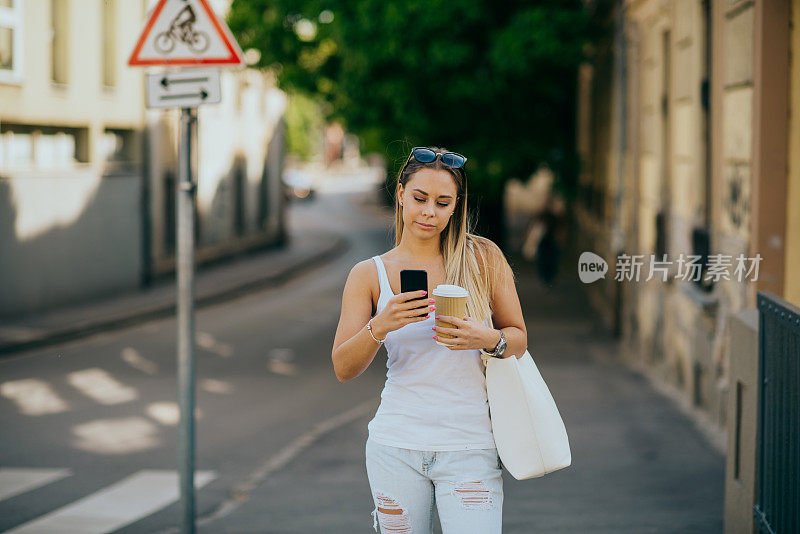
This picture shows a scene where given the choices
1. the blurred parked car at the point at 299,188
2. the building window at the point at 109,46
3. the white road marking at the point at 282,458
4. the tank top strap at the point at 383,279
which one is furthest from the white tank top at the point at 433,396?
the blurred parked car at the point at 299,188

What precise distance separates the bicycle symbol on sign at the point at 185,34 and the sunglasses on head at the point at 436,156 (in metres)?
2.34

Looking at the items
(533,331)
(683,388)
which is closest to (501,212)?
(533,331)

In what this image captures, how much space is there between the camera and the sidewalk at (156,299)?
15.6 metres

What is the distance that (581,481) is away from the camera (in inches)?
287

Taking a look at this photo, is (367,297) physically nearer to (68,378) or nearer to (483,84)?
(68,378)

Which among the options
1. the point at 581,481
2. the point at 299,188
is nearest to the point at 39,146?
the point at 581,481

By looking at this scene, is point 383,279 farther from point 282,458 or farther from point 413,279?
point 282,458

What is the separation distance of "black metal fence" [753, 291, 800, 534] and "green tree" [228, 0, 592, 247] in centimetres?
1005

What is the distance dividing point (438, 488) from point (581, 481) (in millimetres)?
4131

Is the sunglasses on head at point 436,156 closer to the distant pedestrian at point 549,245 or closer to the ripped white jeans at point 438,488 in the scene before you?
the ripped white jeans at point 438,488

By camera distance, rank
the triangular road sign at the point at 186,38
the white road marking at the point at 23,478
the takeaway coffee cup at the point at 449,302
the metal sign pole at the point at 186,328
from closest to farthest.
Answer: the takeaway coffee cup at the point at 449,302 → the metal sign pole at the point at 186,328 → the triangular road sign at the point at 186,38 → the white road marking at the point at 23,478

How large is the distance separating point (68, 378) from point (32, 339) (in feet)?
9.31

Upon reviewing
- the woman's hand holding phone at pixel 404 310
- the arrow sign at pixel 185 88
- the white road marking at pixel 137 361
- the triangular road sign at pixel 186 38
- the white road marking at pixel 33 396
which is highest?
the triangular road sign at pixel 186 38

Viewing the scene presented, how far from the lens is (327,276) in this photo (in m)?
27.1
